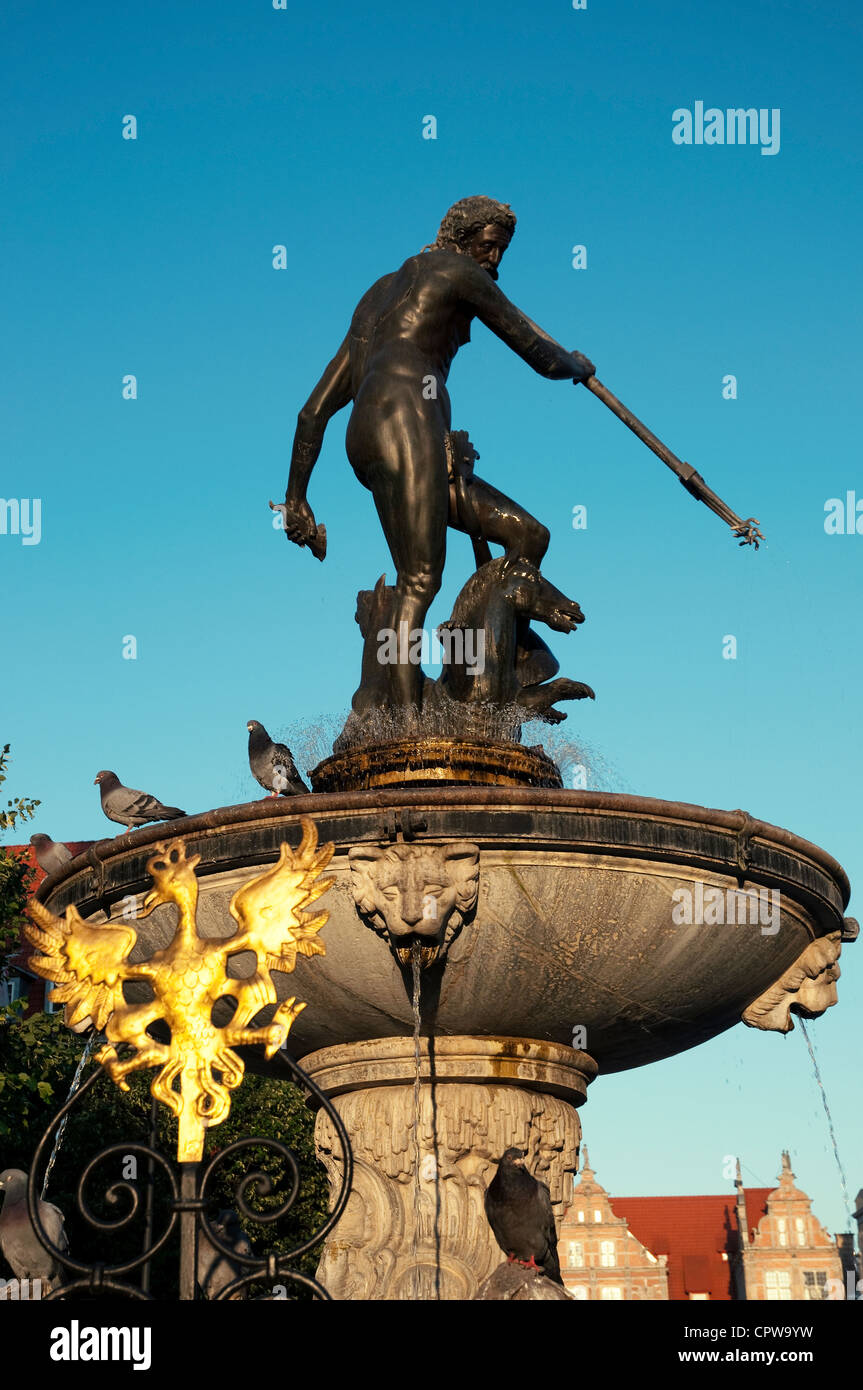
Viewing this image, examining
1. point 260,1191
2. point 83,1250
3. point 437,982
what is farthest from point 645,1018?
point 83,1250

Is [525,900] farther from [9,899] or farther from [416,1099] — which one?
[9,899]

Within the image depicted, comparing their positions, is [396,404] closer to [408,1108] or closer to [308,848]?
[408,1108]

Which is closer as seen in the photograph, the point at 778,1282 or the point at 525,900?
the point at 525,900

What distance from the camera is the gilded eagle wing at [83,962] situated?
4.57m

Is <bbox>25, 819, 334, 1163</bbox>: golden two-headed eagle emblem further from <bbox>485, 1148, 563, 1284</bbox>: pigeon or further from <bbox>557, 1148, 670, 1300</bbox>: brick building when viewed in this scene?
<bbox>557, 1148, 670, 1300</bbox>: brick building

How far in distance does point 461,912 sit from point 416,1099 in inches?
36.9

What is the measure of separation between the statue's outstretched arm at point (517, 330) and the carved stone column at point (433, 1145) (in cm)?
336

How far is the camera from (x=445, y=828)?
6484 millimetres

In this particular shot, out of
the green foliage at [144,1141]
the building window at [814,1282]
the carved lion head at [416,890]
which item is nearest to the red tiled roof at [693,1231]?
the building window at [814,1282]

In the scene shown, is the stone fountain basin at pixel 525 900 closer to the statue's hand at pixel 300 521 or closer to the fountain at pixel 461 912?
the fountain at pixel 461 912

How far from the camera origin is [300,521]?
906 cm

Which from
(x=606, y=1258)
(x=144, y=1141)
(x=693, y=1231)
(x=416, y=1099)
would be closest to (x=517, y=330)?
(x=416, y=1099)

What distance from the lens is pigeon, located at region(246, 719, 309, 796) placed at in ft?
27.1

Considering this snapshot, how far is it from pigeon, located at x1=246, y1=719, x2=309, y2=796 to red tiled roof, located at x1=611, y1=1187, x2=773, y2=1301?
54.7 metres
